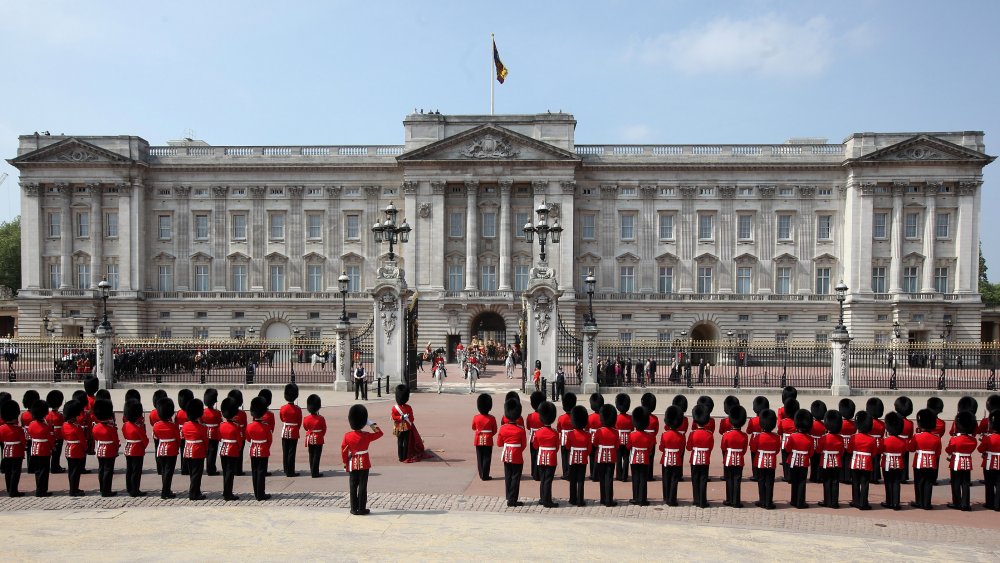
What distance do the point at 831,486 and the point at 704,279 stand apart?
42.5 metres

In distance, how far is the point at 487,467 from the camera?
13.1 m

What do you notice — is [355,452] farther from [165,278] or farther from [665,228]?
[165,278]

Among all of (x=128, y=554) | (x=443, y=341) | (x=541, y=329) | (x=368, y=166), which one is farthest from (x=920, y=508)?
(x=368, y=166)

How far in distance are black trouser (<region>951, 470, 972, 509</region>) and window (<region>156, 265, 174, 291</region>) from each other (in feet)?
171

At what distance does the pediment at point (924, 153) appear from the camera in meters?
49.3

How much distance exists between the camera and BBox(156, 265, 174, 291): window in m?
54.0

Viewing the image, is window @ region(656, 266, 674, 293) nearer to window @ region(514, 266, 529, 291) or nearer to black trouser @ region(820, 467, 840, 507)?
window @ region(514, 266, 529, 291)

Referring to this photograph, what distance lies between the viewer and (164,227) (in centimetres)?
5400

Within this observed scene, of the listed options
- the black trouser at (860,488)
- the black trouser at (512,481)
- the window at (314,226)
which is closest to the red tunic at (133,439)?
the black trouser at (512,481)

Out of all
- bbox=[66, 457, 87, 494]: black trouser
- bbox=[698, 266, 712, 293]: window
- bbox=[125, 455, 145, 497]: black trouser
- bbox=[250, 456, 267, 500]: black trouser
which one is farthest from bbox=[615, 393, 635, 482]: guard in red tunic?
bbox=[698, 266, 712, 293]: window

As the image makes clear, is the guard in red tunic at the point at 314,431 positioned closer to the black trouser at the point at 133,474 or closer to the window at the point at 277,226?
the black trouser at the point at 133,474

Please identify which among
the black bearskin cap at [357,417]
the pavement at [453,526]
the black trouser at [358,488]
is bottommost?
the pavement at [453,526]

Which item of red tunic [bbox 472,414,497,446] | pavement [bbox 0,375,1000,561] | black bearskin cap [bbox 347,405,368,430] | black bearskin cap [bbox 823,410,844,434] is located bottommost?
pavement [bbox 0,375,1000,561]

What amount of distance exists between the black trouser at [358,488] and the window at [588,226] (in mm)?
43427
